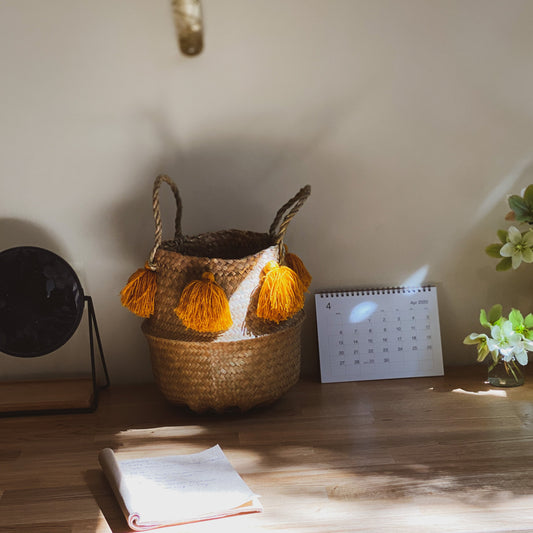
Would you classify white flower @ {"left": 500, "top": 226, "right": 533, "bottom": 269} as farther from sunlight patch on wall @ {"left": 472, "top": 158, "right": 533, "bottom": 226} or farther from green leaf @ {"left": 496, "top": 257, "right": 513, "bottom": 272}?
sunlight patch on wall @ {"left": 472, "top": 158, "right": 533, "bottom": 226}

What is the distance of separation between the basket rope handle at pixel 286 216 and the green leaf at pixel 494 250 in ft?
1.73

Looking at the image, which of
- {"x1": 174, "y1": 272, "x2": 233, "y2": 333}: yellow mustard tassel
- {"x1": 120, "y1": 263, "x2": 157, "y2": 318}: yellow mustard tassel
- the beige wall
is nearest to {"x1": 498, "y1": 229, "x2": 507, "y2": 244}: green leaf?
the beige wall

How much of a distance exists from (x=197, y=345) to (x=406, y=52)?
95 centimetres

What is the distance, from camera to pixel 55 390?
185cm

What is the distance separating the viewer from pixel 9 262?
1762mm

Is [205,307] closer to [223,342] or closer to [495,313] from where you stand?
[223,342]

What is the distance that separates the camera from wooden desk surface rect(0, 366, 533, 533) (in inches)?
50.1

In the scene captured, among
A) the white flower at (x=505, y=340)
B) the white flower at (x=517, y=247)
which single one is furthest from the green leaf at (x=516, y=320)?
the white flower at (x=517, y=247)

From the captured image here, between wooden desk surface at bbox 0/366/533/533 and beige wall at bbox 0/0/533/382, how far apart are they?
303 millimetres

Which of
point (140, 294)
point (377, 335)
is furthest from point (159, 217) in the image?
point (377, 335)

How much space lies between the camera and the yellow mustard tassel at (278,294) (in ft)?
5.28

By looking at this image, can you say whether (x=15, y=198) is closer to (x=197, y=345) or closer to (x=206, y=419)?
(x=197, y=345)

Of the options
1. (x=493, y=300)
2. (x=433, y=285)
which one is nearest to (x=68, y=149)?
(x=433, y=285)

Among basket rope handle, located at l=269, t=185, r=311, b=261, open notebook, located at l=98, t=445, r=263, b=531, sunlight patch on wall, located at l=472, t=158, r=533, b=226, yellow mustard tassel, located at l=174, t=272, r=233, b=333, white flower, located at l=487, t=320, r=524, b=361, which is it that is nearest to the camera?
open notebook, located at l=98, t=445, r=263, b=531
